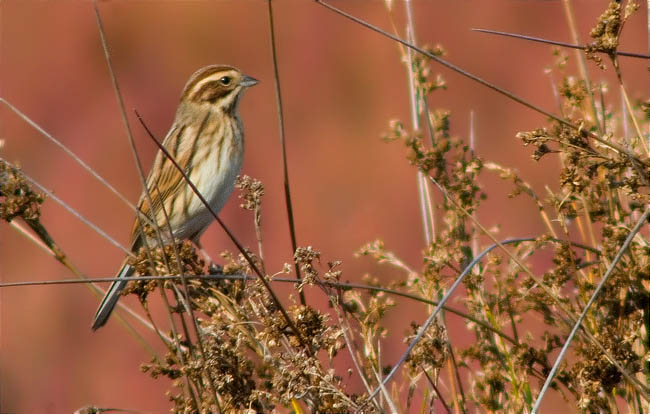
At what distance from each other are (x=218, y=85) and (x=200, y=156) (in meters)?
0.35

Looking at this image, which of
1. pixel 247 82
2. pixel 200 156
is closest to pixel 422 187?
pixel 200 156

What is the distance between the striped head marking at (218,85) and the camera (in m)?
3.45

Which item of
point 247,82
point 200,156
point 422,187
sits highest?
point 247,82

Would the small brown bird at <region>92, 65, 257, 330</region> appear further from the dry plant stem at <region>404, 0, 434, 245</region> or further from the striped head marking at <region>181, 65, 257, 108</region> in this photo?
the dry plant stem at <region>404, 0, 434, 245</region>

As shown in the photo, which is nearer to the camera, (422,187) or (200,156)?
(422,187)

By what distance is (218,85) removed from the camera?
3473 mm

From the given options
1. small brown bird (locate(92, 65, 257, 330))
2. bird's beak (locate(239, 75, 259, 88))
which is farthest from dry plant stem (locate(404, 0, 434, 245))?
bird's beak (locate(239, 75, 259, 88))

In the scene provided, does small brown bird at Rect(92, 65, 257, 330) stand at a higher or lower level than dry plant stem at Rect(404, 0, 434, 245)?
higher

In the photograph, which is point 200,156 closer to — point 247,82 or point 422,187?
point 247,82

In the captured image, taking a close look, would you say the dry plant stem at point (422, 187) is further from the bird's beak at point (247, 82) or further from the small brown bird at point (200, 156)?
the bird's beak at point (247, 82)

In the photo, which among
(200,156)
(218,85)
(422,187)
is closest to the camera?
(422,187)


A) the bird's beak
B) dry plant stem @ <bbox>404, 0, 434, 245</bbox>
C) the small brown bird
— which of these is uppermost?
the bird's beak

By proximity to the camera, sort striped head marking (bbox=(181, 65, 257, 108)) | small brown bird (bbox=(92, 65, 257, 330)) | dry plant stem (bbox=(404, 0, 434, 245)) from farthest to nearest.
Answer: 1. striped head marking (bbox=(181, 65, 257, 108))
2. small brown bird (bbox=(92, 65, 257, 330))
3. dry plant stem (bbox=(404, 0, 434, 245))

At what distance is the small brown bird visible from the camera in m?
3.22
